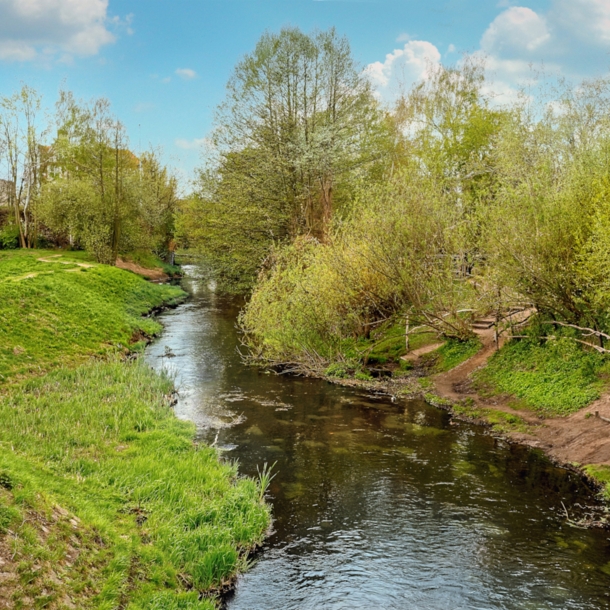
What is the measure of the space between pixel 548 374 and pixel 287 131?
2323 centimetres

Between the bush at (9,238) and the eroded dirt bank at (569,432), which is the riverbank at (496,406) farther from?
the bush at (9,238)

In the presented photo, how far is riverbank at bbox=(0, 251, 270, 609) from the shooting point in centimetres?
736

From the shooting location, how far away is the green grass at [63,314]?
834 inches

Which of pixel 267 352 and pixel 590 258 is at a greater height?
pixel 590 258

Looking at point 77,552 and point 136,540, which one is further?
point 136,540

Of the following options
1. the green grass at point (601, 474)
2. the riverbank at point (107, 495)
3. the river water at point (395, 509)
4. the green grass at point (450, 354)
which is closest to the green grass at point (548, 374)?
the green grass at point (450, 354)

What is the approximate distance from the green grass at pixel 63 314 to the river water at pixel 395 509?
19.9 feet

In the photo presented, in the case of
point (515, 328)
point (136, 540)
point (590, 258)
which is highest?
point (590, 258)

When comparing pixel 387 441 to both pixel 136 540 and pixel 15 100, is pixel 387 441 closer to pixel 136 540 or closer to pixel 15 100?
pixel 136 540

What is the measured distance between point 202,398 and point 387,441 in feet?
22.8

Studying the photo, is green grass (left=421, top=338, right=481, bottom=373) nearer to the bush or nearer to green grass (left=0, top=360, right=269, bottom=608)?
green grass (left=0, top=360, right=269, bottom=608)

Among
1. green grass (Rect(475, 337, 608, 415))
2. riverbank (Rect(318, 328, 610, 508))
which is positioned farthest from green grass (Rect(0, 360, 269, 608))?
green grass (Rect(475, 337, 608, 415))

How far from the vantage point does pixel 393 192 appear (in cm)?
2036

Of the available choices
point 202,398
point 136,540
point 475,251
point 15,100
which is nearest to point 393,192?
point 475,251
